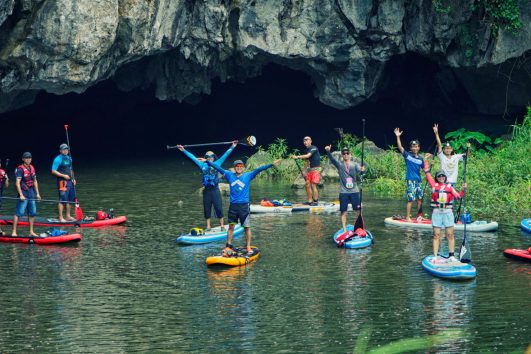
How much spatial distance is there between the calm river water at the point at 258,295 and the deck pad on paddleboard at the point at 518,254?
27cm

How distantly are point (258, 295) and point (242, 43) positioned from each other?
1801 cm

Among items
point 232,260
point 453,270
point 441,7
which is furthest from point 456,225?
point 441,7

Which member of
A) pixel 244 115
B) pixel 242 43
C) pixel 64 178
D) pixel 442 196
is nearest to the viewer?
pixel 442 196

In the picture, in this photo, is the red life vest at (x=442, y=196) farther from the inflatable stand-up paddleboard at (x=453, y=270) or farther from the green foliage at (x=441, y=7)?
the green foliage at (x=441, y=7)

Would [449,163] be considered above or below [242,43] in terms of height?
below

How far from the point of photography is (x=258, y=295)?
1627cm

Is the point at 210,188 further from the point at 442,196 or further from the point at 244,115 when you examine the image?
the point at 244,115

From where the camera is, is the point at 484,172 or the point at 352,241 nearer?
the point at 352,241

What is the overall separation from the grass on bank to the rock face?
7.94 ft

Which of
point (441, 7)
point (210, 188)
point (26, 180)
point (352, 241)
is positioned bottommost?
point (352, 241)

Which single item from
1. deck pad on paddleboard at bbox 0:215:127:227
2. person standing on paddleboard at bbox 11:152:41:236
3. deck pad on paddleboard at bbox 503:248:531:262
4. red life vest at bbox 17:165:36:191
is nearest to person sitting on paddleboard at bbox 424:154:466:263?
deck pad on paddleboard at bbox 503:248:531:262

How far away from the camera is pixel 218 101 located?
47750 mm

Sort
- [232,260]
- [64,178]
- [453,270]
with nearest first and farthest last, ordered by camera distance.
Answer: [453,270] < [232,260] < [64,178]

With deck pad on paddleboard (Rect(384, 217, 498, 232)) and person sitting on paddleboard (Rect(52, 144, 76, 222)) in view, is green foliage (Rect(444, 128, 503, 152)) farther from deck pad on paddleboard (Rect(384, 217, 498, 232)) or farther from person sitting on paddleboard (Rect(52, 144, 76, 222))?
person sitting on paddleboard (Rect(52, 144, 76, 222))
